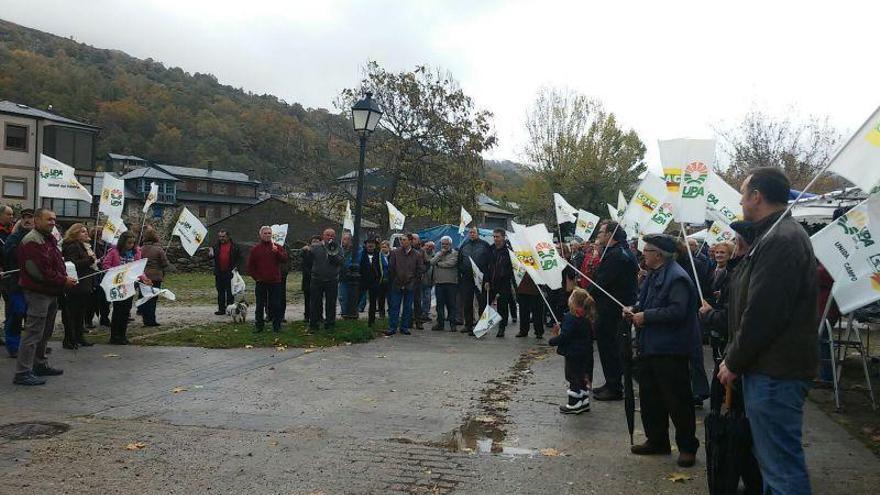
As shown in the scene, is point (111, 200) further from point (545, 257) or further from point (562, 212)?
point (562, 212)

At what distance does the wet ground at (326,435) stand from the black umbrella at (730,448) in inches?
22.9

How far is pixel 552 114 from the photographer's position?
48.9 metres

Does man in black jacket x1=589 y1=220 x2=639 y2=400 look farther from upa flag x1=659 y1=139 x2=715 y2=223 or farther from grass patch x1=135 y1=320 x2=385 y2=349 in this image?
grass patch x1=135 y1=320 x2=385 y2=349

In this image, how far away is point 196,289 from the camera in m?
23.9

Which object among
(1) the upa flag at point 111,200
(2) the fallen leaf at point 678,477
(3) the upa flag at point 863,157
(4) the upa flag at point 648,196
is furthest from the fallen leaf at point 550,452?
(1) the upa flag at point 111,200

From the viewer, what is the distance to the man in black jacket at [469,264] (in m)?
13.4

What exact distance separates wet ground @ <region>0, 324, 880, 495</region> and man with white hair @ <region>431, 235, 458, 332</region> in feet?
14.4

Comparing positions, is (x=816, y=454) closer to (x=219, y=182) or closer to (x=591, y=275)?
(x=591, y=275)

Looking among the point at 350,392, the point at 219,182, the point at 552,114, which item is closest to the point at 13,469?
the point at 350,392

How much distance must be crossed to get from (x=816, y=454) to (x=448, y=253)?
896 centimetres

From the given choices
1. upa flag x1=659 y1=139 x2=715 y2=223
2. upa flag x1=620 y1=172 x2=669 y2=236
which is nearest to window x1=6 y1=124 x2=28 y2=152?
upa flag x1=620 y1=172 x2=669 y2=236

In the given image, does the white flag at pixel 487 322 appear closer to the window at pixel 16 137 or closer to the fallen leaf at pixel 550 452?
the fallen leaf at pixel 550 452

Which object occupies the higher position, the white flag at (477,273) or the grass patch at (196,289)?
the white flag at (477,273)

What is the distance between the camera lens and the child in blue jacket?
666 centimetres
